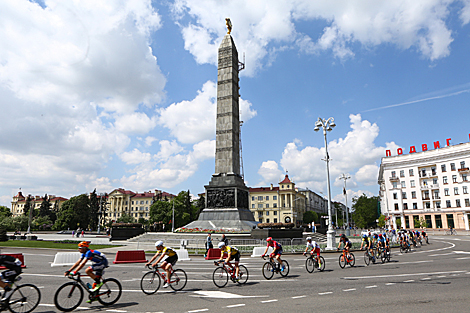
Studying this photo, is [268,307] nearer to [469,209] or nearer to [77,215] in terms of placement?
[469,209]

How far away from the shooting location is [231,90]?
3719 centimetres

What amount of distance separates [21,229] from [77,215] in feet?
42.3

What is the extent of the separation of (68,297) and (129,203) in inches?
4804

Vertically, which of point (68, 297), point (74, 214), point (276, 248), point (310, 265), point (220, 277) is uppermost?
point (74, 214)

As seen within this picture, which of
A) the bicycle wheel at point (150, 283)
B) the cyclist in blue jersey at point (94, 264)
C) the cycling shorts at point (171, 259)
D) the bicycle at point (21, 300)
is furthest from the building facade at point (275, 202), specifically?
the bicycle at point (21, 300)

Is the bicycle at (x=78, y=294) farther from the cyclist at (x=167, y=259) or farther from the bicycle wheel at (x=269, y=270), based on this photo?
the bicycle wheel at (x=269, y=270)

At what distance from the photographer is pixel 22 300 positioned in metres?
6.96

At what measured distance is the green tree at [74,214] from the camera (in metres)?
82.4

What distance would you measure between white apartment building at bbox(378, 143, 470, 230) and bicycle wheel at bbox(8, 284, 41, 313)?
77996 mm

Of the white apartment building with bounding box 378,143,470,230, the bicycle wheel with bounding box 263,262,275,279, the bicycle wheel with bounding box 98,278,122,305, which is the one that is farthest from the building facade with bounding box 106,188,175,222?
the bicycle wheel with bounding box 98,278,122,305

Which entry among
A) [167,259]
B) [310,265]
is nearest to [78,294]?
[167,259]

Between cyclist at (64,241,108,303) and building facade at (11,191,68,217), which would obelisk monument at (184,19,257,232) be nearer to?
cyclist at (64,241,108,303)

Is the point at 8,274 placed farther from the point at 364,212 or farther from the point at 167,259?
the point at 364,212

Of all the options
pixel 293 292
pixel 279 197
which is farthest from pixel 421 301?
pixel 279 197
